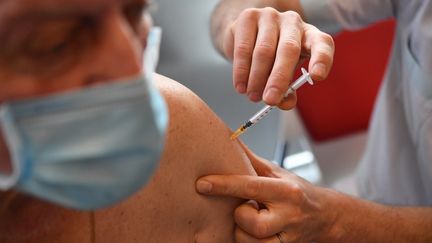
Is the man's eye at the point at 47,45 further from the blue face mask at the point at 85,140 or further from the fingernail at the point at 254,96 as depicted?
the fingernail at the point at 254,96

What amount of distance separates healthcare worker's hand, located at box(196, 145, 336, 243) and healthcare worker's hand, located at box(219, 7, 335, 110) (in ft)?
0.47

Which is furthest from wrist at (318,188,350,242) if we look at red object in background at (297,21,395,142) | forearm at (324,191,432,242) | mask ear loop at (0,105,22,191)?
red object in background at (297,21,395,142)

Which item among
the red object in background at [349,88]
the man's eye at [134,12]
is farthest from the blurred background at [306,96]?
the man's eye at [134,12]

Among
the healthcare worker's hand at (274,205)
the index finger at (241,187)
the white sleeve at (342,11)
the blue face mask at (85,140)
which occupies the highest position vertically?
the blue face mask at (85,140)

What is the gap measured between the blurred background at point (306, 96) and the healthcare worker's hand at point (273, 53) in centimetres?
58

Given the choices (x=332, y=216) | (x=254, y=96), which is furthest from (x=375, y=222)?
(x=254, y=96)

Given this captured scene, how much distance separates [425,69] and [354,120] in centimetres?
104

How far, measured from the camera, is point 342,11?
139 cm

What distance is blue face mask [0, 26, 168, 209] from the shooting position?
2.06 feet

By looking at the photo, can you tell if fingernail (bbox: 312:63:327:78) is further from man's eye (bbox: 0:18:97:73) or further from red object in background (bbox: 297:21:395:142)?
red object in background (bbox: 297:21:395:142)

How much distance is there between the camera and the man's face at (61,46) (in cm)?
60

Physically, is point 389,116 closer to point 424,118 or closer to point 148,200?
point 424,118

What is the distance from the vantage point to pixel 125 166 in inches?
27.2

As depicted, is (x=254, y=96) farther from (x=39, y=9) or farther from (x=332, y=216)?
(x=39, y=9)
